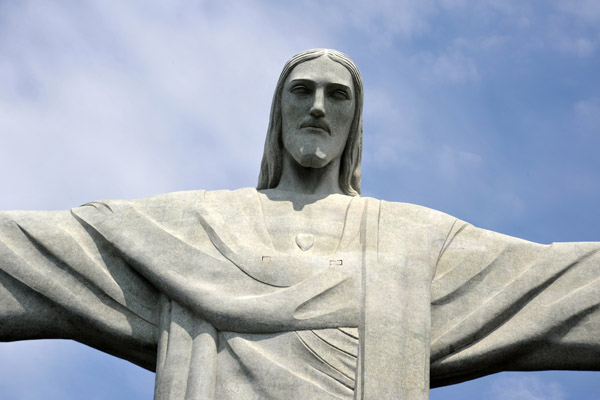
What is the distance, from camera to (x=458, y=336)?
15.7 metres

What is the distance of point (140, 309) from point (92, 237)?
1113mm

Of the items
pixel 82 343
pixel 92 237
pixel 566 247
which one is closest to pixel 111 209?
pixel 92 237

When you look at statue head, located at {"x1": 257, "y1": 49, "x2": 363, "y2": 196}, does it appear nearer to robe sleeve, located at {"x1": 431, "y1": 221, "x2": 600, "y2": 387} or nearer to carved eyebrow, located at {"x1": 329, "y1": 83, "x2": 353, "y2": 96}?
carved eyebrow, located at {"x1": 329, "y1": 83, "x2": 353, "y2": 96}

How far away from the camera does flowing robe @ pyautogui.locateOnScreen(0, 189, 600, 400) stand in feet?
49.6

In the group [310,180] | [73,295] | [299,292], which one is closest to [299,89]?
[310,180]

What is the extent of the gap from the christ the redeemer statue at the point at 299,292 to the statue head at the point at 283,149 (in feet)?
1.63

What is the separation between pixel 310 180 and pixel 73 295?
332 cm

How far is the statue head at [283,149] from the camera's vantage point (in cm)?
1764

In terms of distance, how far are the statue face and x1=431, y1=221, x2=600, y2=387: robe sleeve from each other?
81.9 inches

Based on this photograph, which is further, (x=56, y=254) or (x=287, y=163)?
(x=287, y=163)

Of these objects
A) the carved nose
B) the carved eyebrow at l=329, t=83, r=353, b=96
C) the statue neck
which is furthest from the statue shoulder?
the carved eyebrow at l=329, t=83, r=353, b=96

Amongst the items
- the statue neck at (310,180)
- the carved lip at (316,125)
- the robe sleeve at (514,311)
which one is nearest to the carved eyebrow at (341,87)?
the carved lip at (316,125)

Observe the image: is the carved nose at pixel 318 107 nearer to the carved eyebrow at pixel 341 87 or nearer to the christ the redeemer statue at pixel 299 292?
the christ the redeemer statue at pixel 299 292

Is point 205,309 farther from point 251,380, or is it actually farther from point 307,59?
point 307,59
